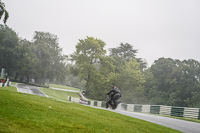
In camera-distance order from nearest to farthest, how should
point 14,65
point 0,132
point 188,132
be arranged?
point 0,132, point 188,132, point 14,65

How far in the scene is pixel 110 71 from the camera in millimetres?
69500

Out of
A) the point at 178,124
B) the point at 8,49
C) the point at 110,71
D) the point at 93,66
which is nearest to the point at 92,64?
the point at 93,66

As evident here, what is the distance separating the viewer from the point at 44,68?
79.7m

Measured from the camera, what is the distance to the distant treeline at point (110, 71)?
205 feet

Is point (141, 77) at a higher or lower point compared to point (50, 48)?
lower

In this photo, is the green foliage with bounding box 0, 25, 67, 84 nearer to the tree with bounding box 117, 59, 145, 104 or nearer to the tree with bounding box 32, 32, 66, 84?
the tree with bounding box 32, 32, 66, 84

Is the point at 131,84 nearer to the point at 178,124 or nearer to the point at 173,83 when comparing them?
the point at 173,83

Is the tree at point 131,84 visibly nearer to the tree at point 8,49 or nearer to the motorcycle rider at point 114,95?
the tree at point 8,49

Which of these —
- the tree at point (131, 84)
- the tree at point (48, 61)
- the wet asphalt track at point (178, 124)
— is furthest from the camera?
the tree at point (48, 61)

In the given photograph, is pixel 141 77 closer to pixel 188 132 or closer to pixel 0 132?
pixel 188 132

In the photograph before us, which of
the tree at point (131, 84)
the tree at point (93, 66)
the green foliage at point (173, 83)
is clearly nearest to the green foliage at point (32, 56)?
the tree at point (93, 66)

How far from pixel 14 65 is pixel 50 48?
1425 centimetres

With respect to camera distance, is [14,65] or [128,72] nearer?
[128,72]

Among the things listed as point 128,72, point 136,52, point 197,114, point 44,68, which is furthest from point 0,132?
point 136,52
